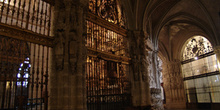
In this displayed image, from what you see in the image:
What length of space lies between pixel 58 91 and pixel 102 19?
4465mm

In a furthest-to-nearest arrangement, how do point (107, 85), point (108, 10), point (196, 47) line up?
point (196, 47) < point (108, 10) < point (107, 85)

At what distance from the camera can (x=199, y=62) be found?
1875 centimetres

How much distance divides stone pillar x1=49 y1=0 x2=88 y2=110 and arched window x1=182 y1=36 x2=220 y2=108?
15.5 m

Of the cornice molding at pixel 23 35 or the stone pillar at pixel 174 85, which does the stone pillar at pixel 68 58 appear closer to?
the cornice molding at pixel 23 35

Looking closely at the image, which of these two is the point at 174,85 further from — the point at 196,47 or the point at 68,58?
the point at 68,58

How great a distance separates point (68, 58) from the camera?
6273mm

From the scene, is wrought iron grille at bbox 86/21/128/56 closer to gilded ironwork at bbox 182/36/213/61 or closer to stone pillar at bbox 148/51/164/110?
stone pillar at bbox 148/51/164/110

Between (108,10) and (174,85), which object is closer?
(108,10)

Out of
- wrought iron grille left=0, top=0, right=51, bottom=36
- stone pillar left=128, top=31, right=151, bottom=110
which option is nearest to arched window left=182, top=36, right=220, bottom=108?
stone pillar left=128, top=31, right=151, bottom=110

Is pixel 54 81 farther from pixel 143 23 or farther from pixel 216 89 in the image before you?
pixel 216 89

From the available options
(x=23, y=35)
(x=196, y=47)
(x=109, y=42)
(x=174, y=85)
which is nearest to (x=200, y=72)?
(x=196, y=47)

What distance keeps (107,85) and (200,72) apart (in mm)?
14094

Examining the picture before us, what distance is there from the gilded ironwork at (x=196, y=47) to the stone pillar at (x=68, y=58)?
15714 millimetres

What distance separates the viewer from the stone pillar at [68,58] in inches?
234
